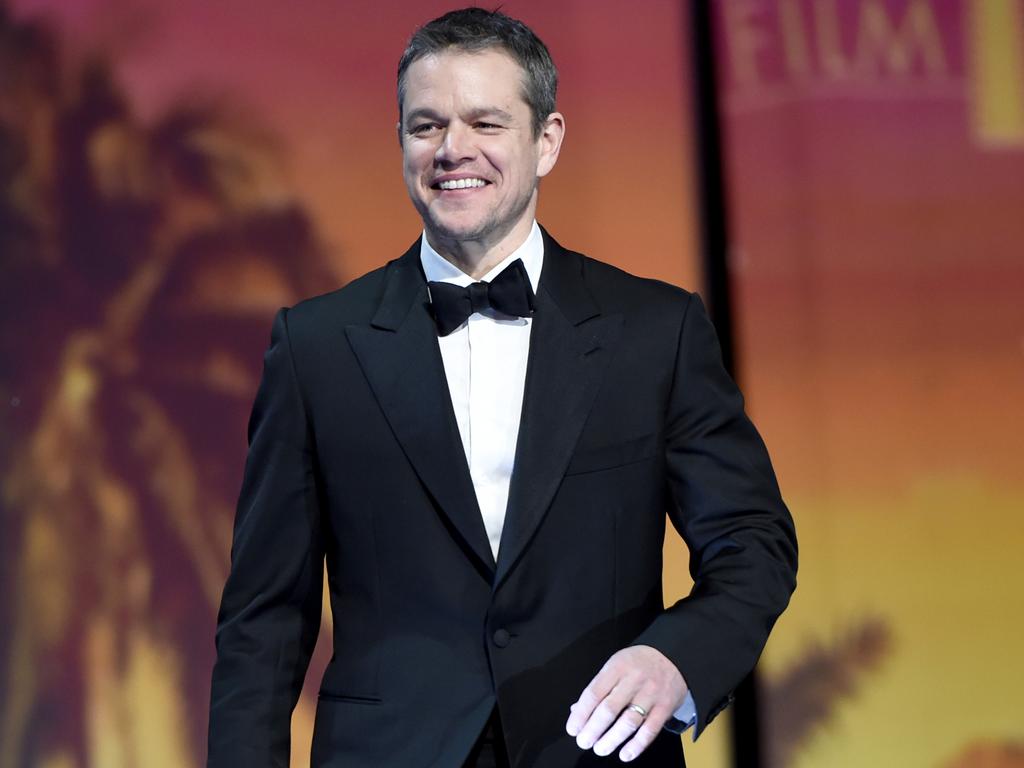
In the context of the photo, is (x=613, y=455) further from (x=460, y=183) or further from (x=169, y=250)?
(x=169, y=250)

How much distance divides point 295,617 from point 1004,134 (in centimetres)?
234

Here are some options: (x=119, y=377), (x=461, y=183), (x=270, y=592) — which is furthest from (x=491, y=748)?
(x=119, y=377)

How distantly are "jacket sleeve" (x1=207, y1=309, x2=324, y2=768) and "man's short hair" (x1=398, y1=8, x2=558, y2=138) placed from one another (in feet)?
1.40

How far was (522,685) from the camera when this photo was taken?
5.37ft

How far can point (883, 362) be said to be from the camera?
3314mm

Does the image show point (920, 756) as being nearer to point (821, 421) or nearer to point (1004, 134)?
point (821, 421)

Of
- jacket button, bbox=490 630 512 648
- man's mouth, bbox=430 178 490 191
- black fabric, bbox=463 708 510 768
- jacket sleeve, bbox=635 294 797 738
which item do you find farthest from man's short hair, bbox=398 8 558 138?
black fabric, bbox=463 708 510 768

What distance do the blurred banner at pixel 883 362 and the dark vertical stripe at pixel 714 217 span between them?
27 millimetres

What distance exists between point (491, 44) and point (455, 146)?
0.50 ft

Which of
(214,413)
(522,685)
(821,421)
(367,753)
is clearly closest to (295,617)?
(367,753)

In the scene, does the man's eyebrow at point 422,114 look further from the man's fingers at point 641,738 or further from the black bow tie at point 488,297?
the man's fingers at point 641,738

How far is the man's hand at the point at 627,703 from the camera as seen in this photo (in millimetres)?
1456

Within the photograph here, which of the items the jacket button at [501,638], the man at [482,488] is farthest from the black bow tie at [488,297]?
the jacket button at [501,638]

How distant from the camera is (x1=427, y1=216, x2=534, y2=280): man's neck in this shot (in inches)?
73.0
